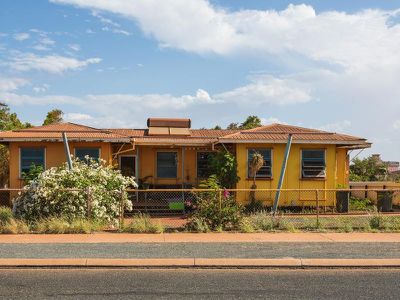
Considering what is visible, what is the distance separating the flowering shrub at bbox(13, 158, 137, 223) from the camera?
14.0 m

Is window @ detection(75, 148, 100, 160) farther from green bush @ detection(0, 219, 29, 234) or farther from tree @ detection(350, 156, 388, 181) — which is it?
tree @ detection(350, 156, 388, 181)

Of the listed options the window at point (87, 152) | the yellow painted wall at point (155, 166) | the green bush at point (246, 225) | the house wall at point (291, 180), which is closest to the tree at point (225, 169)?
the house wall at point (291, 180)

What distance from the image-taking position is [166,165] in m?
22.3

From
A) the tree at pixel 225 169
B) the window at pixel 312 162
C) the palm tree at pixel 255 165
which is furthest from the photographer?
the window at pixel 312 162

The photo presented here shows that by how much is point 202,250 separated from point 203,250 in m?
0.02

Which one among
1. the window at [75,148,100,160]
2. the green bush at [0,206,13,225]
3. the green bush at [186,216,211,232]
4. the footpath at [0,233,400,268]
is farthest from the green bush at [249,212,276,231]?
the window at [75,148,100,160]

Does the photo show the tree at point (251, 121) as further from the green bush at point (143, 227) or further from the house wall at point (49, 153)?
the green bush at point (143, 227)

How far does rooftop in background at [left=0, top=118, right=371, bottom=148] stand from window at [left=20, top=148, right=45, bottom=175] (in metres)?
0.64

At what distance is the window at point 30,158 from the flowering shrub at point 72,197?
187 inches

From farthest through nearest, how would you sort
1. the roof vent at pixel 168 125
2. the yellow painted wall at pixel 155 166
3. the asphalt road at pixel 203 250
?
the roof vent at pixel 168 125
the yellow painted wall at pixel 155 166
the asphalt road at pixel 203 250

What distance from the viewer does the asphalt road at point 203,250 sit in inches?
408

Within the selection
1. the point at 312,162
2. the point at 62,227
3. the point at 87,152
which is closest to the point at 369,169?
the point at 312,162

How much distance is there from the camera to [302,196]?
66.5 feet

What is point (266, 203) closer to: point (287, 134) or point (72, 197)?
point (287, 134)
